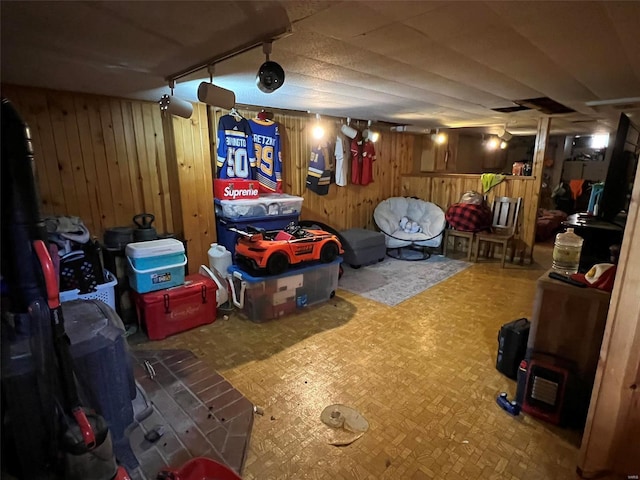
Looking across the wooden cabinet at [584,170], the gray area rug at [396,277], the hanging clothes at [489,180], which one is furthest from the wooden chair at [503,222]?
the wooden cabinet at [584,170]

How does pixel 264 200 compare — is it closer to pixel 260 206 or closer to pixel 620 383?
pixel 260 206

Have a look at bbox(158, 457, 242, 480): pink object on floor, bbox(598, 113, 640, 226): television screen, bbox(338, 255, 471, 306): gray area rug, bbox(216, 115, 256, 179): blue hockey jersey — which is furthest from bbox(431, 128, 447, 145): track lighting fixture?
bbox(158, 457, 242, 480): pink object on floor

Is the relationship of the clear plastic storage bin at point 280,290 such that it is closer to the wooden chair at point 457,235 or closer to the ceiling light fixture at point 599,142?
the wooden chair at point 457,235

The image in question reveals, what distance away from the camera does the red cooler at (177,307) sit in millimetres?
2625

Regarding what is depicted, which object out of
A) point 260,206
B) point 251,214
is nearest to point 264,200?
point 260,206

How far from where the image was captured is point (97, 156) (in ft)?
9.25

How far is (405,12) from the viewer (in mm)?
1272

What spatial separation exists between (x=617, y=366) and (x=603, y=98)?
2.67 meters

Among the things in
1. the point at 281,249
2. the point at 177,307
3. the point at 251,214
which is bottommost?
the point at 177,307

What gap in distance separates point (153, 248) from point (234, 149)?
1387 millimetres

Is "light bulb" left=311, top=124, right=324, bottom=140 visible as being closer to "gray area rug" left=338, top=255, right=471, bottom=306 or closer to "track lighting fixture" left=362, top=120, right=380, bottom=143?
"track lighting fixture" left=362, top=120, right=380, bottom=143

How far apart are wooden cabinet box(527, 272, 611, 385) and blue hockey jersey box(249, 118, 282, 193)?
110 inches

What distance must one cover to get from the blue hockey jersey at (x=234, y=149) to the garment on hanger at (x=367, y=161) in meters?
1.93

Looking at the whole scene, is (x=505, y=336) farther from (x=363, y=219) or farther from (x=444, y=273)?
(x=363, y=219)
